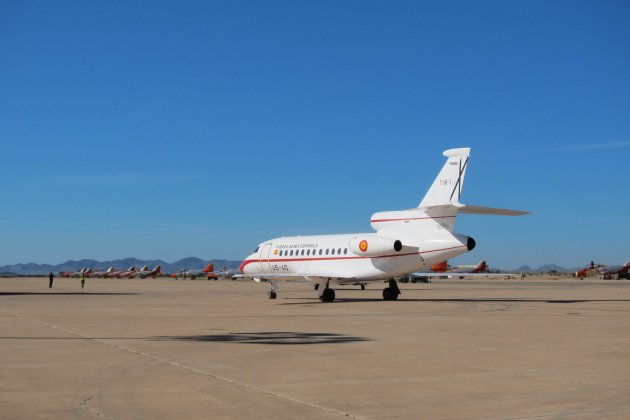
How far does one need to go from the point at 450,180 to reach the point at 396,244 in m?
3.76

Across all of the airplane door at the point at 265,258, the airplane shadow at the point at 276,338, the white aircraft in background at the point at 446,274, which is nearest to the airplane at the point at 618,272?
the white aircraft in background at the point at 446,274

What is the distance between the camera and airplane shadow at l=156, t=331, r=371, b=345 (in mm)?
15367

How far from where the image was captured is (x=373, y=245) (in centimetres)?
3294

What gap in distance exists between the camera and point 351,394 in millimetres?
9039

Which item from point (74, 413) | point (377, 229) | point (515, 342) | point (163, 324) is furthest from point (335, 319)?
point (74, 413)

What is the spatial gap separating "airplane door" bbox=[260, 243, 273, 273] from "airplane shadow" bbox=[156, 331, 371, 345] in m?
22.9

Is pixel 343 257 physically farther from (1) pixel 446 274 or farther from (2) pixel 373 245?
(1) pixel 446 274

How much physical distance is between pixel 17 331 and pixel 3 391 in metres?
8.90

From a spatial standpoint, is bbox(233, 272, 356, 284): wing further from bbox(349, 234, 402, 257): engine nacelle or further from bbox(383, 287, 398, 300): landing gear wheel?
bbox(383, 287, 398, 300): landing gear wheel

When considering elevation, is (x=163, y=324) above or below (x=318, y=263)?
below

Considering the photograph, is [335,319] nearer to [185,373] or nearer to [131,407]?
[185,373]

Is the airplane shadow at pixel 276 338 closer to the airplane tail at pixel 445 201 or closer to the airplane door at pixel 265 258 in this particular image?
the airplane tail at pixel 445 201

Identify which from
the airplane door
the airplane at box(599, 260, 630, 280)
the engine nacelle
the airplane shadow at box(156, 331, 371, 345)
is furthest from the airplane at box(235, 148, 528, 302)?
the airplane at box(599, 260, 630, 280)

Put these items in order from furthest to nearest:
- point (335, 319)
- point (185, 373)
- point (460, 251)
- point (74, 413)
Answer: point (460, 251) < point (335, 319) < point (185, 373) < point (74, 413)
